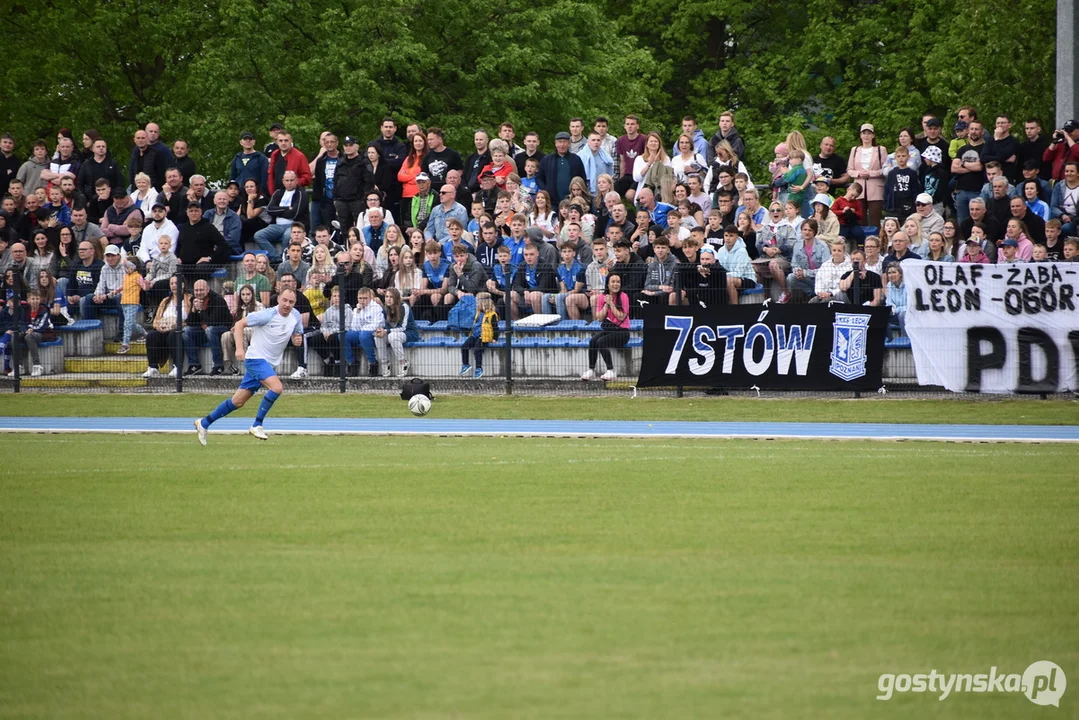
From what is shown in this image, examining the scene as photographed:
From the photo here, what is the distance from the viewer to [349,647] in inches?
299

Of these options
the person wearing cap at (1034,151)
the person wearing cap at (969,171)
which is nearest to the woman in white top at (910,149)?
the person wearing cap at (969,171)

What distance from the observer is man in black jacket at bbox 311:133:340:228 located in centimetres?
2530

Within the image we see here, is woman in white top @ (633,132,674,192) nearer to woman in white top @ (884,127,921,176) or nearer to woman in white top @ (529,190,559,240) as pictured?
woman in white top @ (529,190,559,240)

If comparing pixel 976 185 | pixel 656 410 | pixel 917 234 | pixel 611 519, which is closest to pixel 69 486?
pixel 611 519

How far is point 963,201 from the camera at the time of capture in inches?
870

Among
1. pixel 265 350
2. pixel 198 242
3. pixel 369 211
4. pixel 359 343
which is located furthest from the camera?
pixel 198 242

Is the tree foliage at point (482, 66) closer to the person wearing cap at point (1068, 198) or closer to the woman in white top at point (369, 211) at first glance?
the person wearing cap at point (1068, 198)

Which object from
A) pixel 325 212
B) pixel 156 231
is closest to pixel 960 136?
pixel 325 212

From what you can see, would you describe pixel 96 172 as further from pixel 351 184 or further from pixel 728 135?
pixel 728 135

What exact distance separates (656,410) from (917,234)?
497cm

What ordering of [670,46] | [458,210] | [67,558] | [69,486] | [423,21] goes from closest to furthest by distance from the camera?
1. [67,558]
2. [69,486]
3. [458,210]
4. [423,21]
5. [670,46]

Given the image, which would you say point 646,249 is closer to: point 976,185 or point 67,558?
point 976,185

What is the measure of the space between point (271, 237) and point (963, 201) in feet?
40.2

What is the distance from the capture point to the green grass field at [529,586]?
6.84 m
